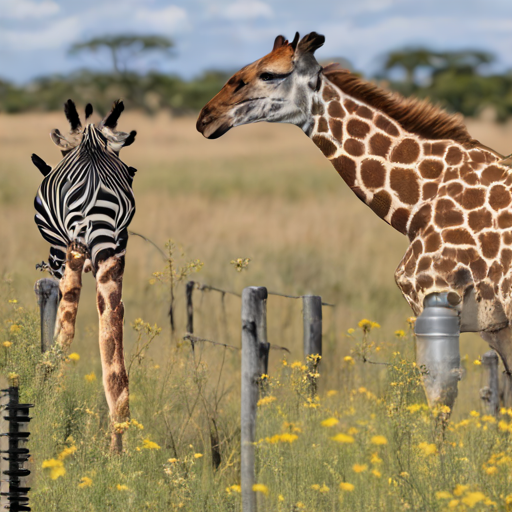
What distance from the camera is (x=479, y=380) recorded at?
31.8 feet

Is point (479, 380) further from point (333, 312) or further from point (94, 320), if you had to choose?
point (94, 320)

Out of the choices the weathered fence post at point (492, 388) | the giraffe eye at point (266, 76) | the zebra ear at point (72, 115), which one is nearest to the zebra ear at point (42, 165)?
the zebra ear at point (72, 115)

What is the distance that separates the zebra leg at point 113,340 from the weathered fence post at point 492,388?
15.8 feet

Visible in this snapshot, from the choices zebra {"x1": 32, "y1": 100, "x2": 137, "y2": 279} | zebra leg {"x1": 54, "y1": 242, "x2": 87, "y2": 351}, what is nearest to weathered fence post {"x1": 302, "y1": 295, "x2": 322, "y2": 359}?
zebra {"x1": 32, "y1": 100, "x2": 137, "y2": 279}

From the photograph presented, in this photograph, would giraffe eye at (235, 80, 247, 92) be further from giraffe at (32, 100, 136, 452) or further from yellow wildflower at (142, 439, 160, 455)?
yellow wildflower at (142, 439, 160, 455)

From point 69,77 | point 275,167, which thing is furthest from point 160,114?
point 275,167

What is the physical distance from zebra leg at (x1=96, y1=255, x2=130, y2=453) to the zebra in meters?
0.13

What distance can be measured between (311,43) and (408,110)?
3.13 ft

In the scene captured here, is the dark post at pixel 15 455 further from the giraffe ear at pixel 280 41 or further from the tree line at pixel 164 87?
the tree line at pixel 164 87

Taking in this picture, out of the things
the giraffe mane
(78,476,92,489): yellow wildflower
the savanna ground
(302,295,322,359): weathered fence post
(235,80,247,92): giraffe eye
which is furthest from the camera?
(302,295,322,359): weathered fence post

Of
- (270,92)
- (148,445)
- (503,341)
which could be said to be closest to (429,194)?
(503,341)

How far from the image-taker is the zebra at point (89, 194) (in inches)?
221

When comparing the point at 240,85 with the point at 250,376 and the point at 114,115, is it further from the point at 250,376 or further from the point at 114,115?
the point at 250,376

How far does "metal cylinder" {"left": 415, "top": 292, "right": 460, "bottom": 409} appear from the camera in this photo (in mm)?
5141
